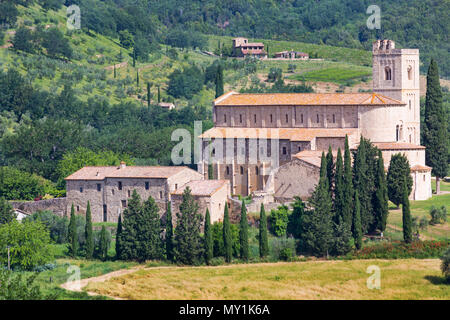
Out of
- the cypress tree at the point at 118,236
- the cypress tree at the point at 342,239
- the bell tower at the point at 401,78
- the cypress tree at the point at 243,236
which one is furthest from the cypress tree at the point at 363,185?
the cypress tree at the point at 118,236

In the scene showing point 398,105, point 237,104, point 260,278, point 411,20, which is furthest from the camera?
point 411,20

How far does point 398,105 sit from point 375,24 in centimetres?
10412

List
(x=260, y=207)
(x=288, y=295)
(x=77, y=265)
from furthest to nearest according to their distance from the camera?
1. (x=260, y=207)
2. (x=77, y=265)
3. (x=288, y=295)

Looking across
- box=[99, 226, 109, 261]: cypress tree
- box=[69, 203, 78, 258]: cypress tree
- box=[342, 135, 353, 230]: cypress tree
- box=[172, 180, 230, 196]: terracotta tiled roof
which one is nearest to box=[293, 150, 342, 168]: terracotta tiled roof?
box=[342, 135, 353, 230]: cypress tree

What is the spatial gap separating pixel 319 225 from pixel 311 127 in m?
15.0

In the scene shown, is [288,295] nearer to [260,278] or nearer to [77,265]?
[260,278]

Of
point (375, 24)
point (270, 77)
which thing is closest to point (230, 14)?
point (375, 24)

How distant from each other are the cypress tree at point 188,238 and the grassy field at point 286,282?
4.17ft

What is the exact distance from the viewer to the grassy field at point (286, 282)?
55.2 meters

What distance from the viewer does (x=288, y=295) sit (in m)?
54.8

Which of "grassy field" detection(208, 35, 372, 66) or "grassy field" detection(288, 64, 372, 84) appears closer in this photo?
"grassy field" detection(288, 64, 372, 84)

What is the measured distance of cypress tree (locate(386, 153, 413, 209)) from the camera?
69438 millimetres

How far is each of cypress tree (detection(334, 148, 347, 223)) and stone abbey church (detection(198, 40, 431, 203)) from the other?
13.4ft

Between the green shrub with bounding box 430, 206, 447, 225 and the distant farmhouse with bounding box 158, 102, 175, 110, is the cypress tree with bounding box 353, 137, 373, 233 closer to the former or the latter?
the green shrub with bounding box 430, 206, 447, 225
